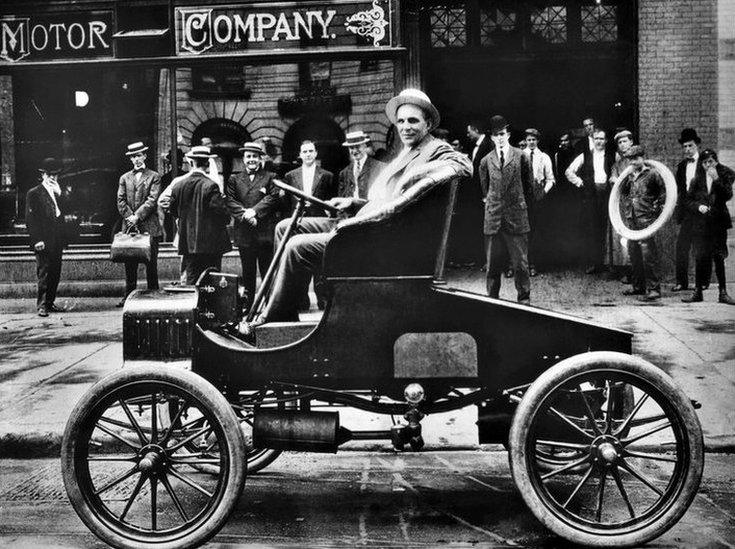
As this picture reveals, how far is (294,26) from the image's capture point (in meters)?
12.7

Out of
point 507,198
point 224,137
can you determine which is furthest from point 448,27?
point 507,198

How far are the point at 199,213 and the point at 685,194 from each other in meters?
6.31

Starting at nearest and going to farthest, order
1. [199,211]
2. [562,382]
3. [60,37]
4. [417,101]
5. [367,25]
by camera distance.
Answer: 1. [562,382]
2. [417,101]
3. [199,211]
4. [367,25]
5. [60,37]

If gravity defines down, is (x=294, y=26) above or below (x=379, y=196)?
above

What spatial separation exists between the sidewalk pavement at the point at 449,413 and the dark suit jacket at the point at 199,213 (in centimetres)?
136

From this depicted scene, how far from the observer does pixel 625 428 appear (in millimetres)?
3971

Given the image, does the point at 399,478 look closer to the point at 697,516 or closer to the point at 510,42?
the point at 697,516

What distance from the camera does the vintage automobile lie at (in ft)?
12.8

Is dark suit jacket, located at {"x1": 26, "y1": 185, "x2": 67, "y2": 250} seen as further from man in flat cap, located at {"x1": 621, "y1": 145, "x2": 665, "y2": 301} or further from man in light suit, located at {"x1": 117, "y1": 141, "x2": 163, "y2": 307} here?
man in flat cap, located at {"x1": 621, "y1": 145, "x2": 665, "y2": 301}

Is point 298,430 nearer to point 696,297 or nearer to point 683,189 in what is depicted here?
point 696,297

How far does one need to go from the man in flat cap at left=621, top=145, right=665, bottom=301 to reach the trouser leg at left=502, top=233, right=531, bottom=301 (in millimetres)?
1783

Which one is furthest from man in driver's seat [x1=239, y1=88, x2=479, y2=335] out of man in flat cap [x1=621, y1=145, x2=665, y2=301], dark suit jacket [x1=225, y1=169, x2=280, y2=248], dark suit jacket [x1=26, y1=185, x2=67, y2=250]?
dark suit jacket [x1=26, y1=185, x2=67, y2=250]

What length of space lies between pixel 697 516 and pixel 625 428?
908 millimetres

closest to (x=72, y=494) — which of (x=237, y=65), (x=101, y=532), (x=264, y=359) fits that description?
(x=101, y=532)
